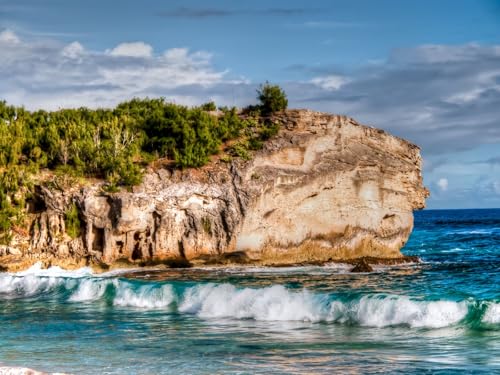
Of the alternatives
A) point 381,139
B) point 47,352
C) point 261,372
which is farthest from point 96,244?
point 261,372

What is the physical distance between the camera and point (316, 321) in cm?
1908

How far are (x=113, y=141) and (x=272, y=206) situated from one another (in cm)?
861

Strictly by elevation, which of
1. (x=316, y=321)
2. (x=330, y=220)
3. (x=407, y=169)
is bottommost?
(x=316, y=321)

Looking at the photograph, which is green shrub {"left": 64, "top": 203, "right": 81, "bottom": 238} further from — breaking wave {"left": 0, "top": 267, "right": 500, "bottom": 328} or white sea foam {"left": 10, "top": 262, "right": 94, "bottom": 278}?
breaking wave {"left": 0, "top": 267, "right": 500, "bottom": 328}

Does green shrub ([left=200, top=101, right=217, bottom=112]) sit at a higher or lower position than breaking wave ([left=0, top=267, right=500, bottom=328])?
higher

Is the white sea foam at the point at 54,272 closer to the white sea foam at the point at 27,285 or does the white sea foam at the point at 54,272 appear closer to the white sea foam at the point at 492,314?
the white sea foam at the point at 27,285

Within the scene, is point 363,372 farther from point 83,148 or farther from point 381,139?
point 381,139

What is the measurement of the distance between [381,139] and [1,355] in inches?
1181

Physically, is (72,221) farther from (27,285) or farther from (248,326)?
(248,326)

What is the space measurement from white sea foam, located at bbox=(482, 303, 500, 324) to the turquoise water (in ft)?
0.08

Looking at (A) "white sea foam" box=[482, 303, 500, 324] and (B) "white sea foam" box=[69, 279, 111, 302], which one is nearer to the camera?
(A) "white sea foam" box=[482, 303, 500, 324]

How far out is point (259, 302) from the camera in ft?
67.5

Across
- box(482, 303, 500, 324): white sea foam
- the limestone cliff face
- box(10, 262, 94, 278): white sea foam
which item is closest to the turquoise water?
box(482, 303, 500, 324): white sea foam

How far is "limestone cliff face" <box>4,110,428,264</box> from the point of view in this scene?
112ft
